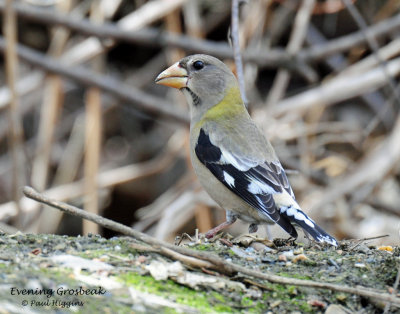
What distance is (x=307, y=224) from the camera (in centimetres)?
353

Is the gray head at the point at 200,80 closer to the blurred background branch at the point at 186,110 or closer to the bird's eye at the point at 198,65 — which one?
the bird's eye at the point at 198,65

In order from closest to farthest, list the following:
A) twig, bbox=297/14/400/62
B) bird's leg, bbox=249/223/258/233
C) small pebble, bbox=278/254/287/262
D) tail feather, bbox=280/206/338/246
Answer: small pebble, bbox=278/254/287/262 < tail feather, bbox=280/206/338/246 < bird's leg, bbox=249/223/258/233 < twig, bbox=297/14/400/62

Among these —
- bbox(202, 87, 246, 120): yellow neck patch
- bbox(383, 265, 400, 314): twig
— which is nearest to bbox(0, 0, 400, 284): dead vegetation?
bbox(202, 87, 246, 120): yellow neck patch

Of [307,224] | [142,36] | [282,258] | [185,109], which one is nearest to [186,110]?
[185,109]

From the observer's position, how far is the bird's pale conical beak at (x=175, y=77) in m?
4.65

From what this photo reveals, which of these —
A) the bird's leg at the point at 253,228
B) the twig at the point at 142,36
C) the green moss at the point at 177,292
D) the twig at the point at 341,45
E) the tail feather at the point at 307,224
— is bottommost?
the green moss at the point at 177,292

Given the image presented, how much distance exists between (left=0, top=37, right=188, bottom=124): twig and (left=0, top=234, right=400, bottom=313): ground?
11.4 ft

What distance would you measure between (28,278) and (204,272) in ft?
2.20

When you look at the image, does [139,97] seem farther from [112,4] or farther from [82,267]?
[82,267]

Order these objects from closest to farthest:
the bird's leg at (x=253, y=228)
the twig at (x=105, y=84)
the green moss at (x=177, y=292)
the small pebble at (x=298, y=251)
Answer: the green moss at (x=177, y=292), the small pebble at (x=298, y=251), the bird's leg at (x=253, y=228), the twig at (x=105, y=84)

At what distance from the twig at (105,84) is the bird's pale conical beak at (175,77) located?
1.65 metres

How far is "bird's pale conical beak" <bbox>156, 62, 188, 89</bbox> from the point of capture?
15.3ft

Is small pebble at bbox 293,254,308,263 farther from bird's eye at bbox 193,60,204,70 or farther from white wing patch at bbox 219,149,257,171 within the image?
bird's eye at bbox 193,60,204,70

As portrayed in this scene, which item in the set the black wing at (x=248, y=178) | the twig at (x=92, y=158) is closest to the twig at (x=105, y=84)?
the twig at (x=92, y=158)
